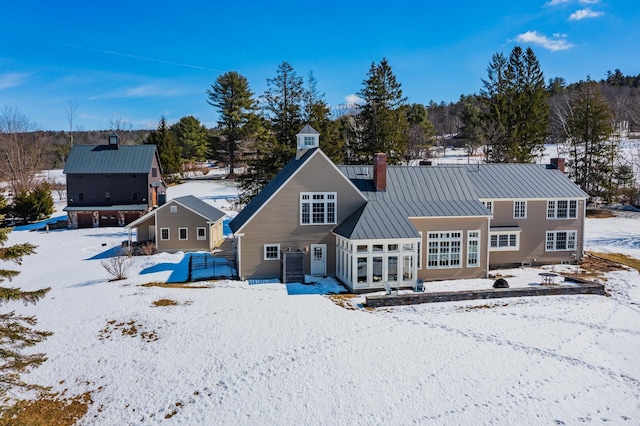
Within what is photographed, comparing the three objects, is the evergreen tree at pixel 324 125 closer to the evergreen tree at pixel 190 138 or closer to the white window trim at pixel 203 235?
the white window trim at pixel 203 235

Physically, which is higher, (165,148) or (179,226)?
(165,148)

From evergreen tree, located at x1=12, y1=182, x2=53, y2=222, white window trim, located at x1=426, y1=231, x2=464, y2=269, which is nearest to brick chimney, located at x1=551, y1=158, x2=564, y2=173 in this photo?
white window trim, located at x1=426, y1=231, x2=464, y2=269

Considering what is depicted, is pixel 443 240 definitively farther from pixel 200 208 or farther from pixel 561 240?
pixel 200 208

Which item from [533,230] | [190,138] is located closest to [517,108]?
[533,230]

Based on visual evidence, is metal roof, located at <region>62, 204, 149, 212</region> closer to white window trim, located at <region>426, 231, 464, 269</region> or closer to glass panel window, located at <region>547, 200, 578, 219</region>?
white window trim, located at <region>426, 231, 464, 269</region>

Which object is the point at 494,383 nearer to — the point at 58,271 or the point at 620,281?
the point at 620,281

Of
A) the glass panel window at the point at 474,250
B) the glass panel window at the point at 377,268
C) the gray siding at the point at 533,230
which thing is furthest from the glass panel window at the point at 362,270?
the gray siding at the point at 533,230

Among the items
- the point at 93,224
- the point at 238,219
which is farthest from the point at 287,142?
the point at 93,224
